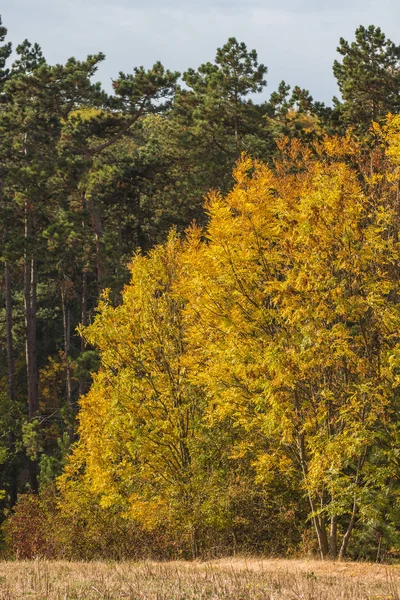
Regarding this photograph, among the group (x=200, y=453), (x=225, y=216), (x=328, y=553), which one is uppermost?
(x=225, y=216)

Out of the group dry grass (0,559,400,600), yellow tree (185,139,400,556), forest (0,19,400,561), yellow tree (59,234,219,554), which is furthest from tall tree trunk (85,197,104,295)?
dry grass (0,559,400,600)

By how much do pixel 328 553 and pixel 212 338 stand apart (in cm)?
630

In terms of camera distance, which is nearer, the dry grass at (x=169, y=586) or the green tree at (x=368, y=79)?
the dry grass at (x=169, y=586)

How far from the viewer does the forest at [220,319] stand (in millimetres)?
16422

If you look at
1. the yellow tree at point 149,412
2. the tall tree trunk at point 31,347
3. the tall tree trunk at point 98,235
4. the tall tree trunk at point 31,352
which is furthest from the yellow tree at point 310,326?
the tall tree trunk at point 31,347

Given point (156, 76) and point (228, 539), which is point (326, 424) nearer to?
point (228, 539)

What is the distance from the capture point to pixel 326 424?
17.4m

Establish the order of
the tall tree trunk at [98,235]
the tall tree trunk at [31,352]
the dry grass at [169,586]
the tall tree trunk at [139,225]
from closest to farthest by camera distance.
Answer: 1. the dry grass at [169,586]
2. the tall tree trunk at [31,352]
3. the tall tree trunk at [98,235]
4. the tall tree trunk at [139,225]

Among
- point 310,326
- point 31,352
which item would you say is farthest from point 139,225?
point 310,326

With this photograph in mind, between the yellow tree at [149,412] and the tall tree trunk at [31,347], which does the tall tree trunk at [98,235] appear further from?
the yellow tree at [149,412]

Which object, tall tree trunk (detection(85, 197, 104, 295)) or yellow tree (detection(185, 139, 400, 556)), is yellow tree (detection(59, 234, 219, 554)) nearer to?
yellow tree (detection(185, 139, 400, 556))

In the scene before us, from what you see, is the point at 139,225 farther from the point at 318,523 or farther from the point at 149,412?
the point at 318,523

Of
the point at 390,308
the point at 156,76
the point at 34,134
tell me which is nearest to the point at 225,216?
the point at 390,308

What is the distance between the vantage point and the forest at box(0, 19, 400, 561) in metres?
16.4
